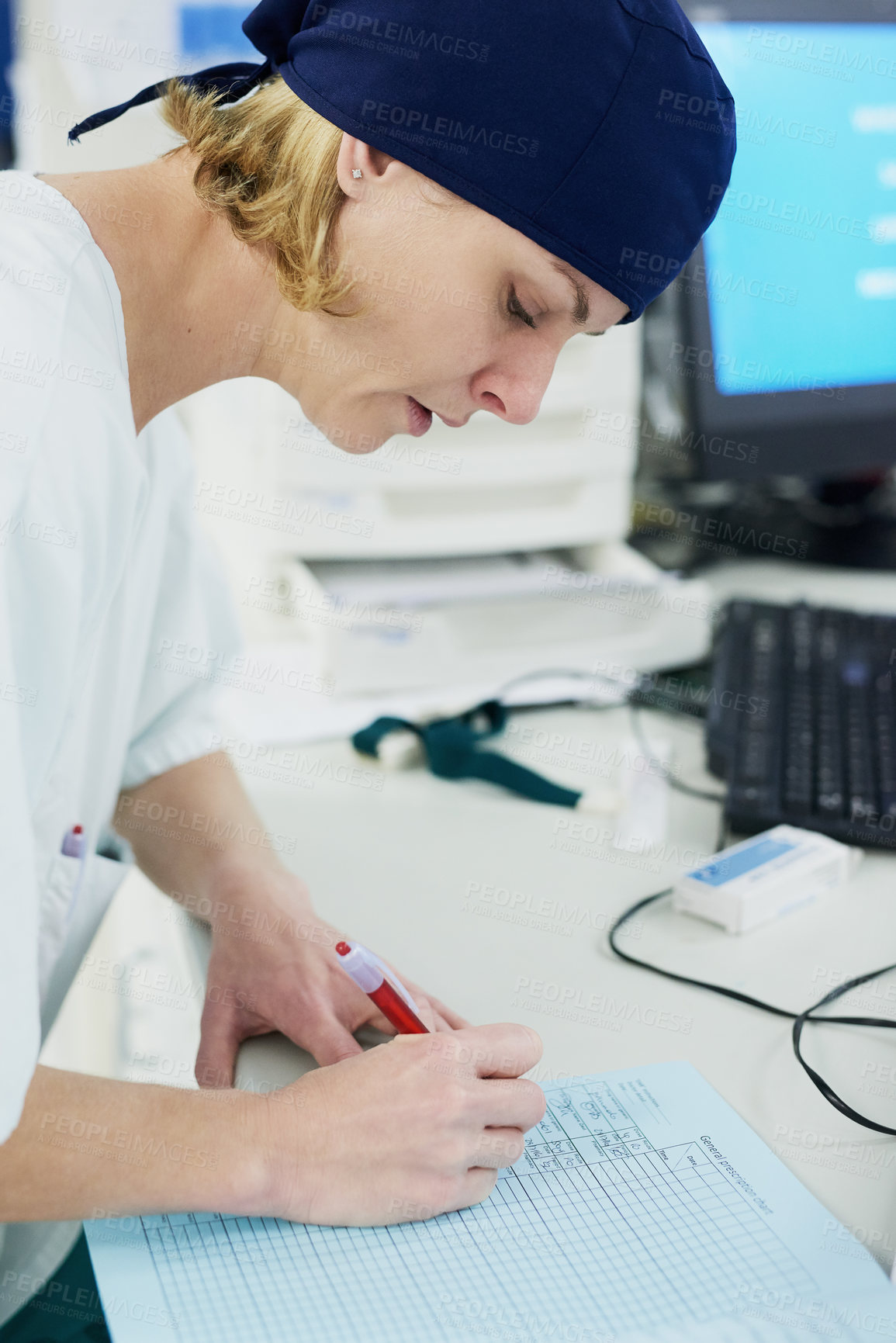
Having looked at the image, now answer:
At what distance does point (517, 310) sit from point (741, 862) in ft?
1.37

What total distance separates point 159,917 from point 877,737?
2.03 ft

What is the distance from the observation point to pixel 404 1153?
0.58 metres

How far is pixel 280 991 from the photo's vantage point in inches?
28.6

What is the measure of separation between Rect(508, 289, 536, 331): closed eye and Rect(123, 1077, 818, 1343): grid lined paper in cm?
48

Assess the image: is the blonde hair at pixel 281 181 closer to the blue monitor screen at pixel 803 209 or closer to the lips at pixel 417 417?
the lips at pixel 417 417

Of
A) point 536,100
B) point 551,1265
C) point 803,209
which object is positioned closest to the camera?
point 551,1265

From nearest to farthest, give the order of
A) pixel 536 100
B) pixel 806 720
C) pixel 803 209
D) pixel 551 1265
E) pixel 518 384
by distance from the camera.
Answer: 1. pixel 551 1265
2. pixel 536 100
3. pixel 518 384
4. pixel 806 720
5. pixel 803 209

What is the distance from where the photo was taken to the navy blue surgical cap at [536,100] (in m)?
0.65

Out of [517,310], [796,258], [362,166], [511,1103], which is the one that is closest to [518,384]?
[517,310]

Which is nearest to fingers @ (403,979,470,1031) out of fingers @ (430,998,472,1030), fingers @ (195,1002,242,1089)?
fingers @ (430,998,472,1030)

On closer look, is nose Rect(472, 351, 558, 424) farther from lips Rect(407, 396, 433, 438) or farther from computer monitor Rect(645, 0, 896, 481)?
computer monitor Rect(645, 0, 896, 481)

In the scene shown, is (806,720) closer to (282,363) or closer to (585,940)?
(585,940)

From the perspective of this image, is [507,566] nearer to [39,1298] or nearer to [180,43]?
[180,43]

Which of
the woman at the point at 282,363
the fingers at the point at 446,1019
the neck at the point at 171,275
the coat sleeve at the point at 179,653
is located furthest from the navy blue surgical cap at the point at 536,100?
the fingers at the point at 446,1019
